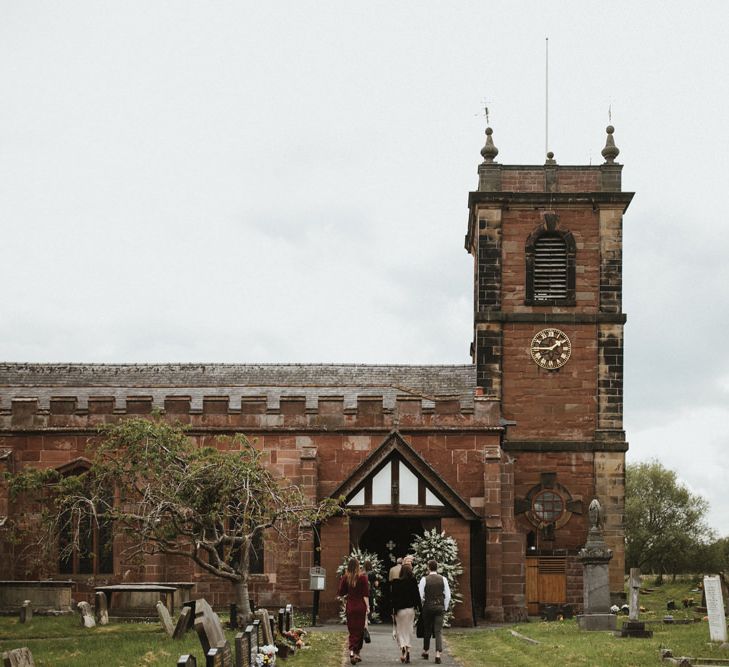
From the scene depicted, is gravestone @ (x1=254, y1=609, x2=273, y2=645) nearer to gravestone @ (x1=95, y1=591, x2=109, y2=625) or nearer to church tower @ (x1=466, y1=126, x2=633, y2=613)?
gravestone @ (x1=95, y1=591, x2=109, y2=625)

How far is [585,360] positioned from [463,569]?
1020 cm

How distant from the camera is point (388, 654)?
74.5 ft

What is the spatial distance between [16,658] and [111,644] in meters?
8.48

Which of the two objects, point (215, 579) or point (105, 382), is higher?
point (105, 382)

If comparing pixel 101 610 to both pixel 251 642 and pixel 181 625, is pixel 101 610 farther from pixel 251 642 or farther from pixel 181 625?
pixel 251 642

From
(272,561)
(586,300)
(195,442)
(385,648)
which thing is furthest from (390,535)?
(385,648)

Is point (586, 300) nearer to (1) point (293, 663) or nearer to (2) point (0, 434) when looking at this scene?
(2) point (0, 434)

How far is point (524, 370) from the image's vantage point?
40.3m

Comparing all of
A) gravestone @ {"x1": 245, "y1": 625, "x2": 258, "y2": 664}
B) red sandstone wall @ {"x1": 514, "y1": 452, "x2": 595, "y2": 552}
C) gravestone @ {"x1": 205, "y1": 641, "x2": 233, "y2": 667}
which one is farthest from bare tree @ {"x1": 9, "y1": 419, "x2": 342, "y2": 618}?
red sandstone wall @ {"x1": 514, "y1": 452, "x2": 595, "y2": 552}

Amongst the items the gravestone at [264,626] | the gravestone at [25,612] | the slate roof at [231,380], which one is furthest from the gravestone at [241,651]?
the slate roof at [231,380]

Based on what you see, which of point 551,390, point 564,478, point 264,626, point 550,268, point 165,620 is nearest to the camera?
point 264,626

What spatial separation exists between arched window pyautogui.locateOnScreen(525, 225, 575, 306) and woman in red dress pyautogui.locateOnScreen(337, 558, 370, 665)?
20.7m

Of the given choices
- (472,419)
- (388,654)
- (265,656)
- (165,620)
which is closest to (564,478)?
(472,419)

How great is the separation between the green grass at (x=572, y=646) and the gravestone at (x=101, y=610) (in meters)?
7.38
